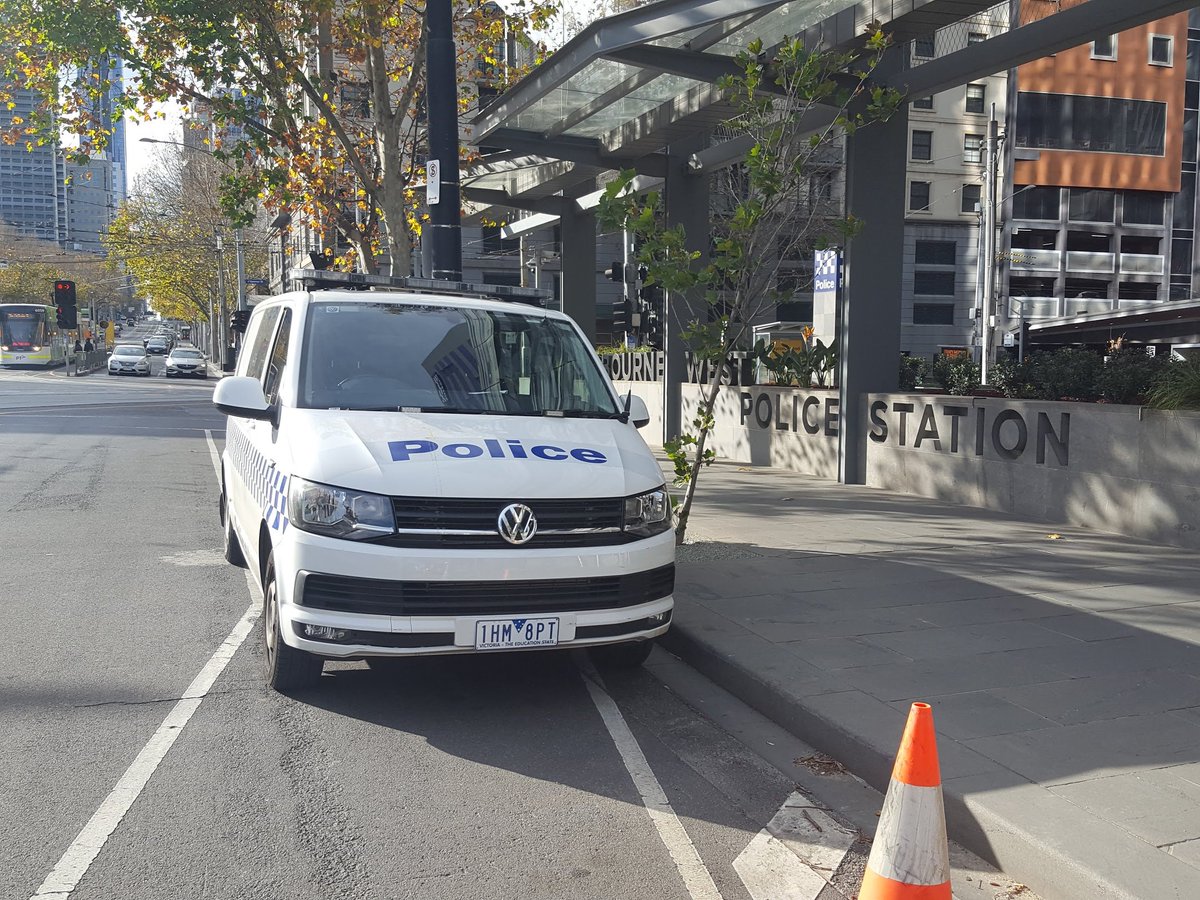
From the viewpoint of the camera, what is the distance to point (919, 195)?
5644 centimetres

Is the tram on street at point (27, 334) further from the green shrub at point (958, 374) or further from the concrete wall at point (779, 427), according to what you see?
the green shrub at point (958, 374)

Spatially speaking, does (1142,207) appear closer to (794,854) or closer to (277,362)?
(277,362)

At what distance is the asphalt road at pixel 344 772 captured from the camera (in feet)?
12.4

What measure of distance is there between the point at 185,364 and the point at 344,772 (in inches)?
2063

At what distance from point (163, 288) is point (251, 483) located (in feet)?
225

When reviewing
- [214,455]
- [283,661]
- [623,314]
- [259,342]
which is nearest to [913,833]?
[283,661]

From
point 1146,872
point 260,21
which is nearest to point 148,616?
point 1146,872

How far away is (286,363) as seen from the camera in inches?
248

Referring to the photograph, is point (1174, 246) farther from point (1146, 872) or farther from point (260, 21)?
point (1146, 872)

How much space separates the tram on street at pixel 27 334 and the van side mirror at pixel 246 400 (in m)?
57.6

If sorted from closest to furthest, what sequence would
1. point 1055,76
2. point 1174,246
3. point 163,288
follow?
1. point 1055,76
2. point 1174,246
3. point 163,288

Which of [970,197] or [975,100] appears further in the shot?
[970,197]

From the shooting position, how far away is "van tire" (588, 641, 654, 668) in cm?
610

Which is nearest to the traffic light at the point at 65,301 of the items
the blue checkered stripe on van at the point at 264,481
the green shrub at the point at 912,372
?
the green shrub at the point at 912,372
